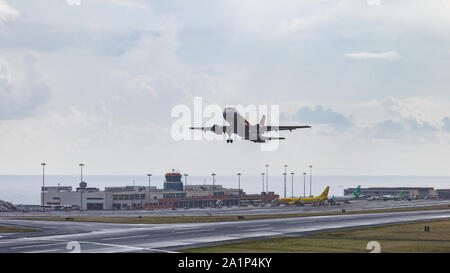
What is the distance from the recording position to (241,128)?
9238 centimetres

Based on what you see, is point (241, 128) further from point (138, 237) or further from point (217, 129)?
point (138, 237)

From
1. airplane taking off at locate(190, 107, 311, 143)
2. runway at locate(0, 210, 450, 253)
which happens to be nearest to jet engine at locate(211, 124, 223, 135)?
airplane taking off at locate(190, 107, 311, 143)

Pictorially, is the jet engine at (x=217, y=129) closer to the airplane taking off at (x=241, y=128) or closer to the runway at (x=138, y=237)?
the airplane taking off at (x=241, y=128)

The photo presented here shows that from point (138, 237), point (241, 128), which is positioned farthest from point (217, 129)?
point (138, 237)

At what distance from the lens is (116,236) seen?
8481cm

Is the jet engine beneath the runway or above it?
above

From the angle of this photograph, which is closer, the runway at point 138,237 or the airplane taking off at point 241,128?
the runway at point 138,237

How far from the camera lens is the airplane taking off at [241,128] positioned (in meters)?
90.4

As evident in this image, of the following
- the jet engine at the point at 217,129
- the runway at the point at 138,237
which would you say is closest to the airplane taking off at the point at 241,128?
the jet engine at the point at 217,129

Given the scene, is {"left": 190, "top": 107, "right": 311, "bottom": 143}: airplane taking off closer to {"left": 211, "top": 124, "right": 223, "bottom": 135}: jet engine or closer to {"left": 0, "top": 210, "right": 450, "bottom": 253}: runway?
{"left": 211, "top": 124, "right": 223, "bottom": 135}: jet engine

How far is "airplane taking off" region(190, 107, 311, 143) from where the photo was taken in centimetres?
9044
